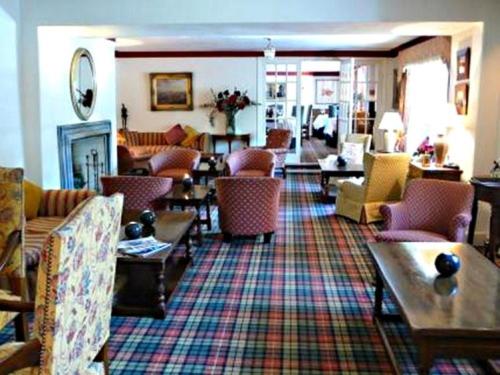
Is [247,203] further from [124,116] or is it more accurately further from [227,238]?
[124,116]

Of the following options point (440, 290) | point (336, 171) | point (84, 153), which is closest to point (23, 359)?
point (440, 290)

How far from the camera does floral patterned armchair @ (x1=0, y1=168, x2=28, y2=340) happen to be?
3100mm

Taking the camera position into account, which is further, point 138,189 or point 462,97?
point 462,97

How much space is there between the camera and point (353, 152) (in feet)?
29.8

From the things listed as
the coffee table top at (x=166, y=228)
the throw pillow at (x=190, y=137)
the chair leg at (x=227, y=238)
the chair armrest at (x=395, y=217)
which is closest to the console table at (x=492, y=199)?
the chair armrest at (x=395, y=217)

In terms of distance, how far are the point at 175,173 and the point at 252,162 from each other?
3.92 feet

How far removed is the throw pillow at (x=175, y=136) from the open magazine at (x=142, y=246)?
7.19 metres

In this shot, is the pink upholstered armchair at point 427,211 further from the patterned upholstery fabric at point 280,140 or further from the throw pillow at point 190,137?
the throw pillow at point 190,137

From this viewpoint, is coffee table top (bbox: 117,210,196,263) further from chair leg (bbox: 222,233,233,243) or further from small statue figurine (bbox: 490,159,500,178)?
small statue figurine (bbox: 490,159,500,178)

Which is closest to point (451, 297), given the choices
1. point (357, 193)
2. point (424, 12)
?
point (424, 12)

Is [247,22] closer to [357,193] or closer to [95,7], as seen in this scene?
[95,7]

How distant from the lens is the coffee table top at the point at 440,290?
2.36m

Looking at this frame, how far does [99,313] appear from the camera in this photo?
2334 mm

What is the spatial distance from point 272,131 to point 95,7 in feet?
18.8
